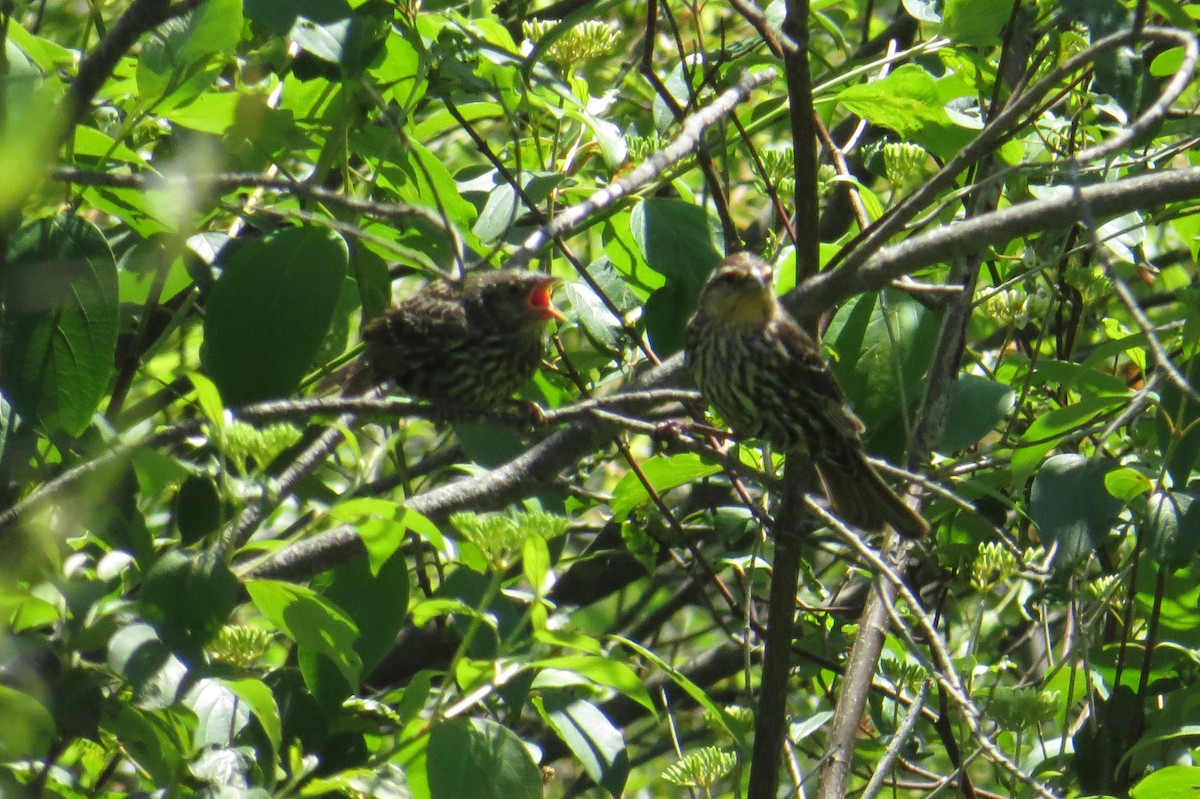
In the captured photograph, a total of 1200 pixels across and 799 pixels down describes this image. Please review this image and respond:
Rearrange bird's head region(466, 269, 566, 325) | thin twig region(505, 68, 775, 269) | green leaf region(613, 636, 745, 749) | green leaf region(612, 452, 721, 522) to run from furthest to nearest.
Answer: bird's head region(466, 269, 566, 325)
green leaf region(612, 452, 721, 522)
thin twig region(505, 68, 775, 269)
green leaf region(613, 636, 745, 749)

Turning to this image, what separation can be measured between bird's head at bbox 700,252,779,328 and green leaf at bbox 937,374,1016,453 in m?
0.80

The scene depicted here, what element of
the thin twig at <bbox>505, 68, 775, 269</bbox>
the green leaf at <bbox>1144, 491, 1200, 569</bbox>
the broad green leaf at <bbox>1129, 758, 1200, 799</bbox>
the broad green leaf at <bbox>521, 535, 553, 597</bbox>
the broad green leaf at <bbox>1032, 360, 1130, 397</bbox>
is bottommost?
the broad green leaf at <bbox>1129, 758, 1200, 799</bbox>

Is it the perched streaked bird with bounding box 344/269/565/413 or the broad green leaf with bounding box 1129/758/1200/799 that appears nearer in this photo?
the broad green leaf with bounding box 1129/758/1200/799

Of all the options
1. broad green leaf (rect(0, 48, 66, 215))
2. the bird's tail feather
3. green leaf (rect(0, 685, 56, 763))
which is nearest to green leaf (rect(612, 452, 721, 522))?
the bird's tail feather

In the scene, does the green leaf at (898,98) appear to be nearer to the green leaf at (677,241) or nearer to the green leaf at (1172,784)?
the green leaf at (677,241)

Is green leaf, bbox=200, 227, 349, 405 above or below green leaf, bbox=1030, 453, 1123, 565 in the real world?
above

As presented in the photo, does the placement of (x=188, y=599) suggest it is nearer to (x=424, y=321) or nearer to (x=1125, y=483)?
(x=424, y=321)

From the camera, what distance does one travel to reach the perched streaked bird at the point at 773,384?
13.6ft

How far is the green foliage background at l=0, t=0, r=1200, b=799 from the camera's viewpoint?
243 cm

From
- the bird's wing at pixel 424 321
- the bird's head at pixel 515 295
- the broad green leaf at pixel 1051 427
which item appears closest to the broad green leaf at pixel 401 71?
the bird's wing at pixel 424 321

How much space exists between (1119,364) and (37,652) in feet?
14.1

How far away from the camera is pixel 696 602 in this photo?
19.0 ft

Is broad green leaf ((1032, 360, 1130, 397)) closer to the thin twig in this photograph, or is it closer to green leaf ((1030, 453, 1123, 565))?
green leaf ((1030, 453, 1123, 565))

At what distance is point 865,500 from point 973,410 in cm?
70
